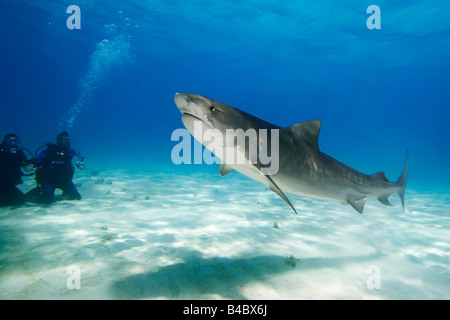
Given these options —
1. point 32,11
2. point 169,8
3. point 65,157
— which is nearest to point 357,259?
point 65,157

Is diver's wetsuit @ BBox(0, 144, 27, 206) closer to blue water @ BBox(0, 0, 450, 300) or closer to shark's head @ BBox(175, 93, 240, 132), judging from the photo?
shark's head @ BBox(175, 93, 240, 132)

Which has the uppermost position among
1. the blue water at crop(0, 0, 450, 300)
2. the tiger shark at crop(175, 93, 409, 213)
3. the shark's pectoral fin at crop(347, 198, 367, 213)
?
the blue water at crop(0, 0, 450, 300)

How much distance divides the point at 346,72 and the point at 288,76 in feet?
39.9

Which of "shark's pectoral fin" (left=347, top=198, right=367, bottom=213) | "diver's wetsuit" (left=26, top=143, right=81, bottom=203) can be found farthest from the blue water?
"shark's pectoral fin" (left=347, top=198, right=367, bottom=213)

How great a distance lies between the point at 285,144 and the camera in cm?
338

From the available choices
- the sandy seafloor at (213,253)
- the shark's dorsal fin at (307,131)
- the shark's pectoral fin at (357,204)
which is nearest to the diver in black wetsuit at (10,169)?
the sandy seafloor at (213,253)

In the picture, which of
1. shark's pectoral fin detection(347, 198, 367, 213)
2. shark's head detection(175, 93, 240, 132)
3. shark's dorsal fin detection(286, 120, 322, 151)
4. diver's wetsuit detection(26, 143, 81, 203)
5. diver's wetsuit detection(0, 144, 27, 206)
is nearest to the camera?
shark's head detection(175, 93, 240, 132)

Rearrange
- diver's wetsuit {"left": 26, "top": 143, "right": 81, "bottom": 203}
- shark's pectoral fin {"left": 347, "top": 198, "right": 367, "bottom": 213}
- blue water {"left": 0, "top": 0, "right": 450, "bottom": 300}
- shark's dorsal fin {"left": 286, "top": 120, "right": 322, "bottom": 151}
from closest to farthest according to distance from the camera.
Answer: shark's dorsal fin {"left": 286, "top": 120, "right": 322, "bottom": 151} → shark's pectoral fin {"left": 347, "top": 198, "right": 367, "bottom": 213} → diver's wetsuit {"left": 26, "top": 143, "right": 81, "bottom": 203} → blue water {"left": 0, "top": 0, "right": 450, "bottom": 300}

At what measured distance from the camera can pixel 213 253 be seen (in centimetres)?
416

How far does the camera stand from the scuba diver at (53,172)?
738cm

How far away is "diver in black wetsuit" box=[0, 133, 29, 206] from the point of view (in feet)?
22.4

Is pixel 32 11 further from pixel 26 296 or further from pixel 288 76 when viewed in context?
pixel 288 76

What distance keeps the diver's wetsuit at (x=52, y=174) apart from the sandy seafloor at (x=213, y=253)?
617mm

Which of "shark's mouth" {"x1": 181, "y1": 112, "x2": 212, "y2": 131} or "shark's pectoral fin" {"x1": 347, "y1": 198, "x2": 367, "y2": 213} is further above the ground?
"shark's mouth" {"x1": 181, "y1": 112, "x2": 212, "y2": 131}
